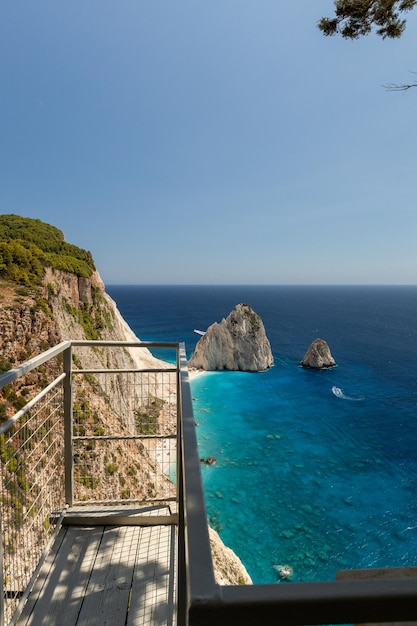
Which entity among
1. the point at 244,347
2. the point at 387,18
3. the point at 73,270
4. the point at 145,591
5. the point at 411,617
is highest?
the point at 387,18

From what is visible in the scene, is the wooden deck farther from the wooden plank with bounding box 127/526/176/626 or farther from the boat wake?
the boat wake

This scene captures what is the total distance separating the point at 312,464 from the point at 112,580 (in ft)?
90.1

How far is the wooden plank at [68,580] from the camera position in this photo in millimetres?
2498

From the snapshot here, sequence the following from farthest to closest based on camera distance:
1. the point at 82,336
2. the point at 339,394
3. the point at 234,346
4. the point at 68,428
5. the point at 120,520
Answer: the point at 234,346
the point at 339,394
the point at 82,336
the point at 68,428
the point at 120,520

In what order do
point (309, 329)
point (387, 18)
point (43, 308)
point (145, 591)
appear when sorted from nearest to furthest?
point (145, 591)
point (387, 18)
point (43, 308)
point (309, 329)

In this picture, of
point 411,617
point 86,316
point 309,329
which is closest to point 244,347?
point 86,316

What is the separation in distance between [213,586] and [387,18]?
7.28 metres

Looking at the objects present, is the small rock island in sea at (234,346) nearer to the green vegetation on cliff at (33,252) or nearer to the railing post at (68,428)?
the green vegetation on cliff at (33,252)

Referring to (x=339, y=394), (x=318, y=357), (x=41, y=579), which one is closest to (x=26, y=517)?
(x=41, y=579)

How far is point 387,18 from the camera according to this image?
527 centimetres

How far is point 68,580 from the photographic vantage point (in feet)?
9.15

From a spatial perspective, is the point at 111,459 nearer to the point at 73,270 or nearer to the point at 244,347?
the point at 73,270

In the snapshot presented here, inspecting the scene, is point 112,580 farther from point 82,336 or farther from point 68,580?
point 82,336

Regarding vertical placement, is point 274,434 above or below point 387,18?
below
